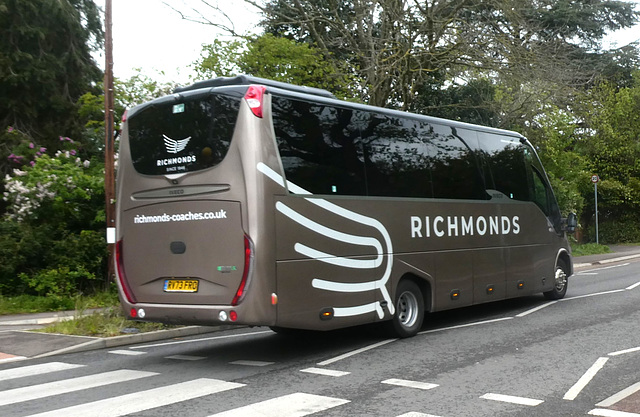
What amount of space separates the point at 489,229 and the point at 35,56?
63.1 ft

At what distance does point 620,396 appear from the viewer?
6.57m

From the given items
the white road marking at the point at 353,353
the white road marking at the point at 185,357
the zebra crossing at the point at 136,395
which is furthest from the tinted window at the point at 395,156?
the white road marking at the point at 185,357

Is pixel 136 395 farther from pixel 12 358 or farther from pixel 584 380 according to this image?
pixel 584 380

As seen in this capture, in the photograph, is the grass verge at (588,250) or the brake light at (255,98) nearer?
the brake light at (255,98)

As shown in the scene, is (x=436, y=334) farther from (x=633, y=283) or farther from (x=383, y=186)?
(x=633, y=283)

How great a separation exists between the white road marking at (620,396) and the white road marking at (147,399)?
3.46m

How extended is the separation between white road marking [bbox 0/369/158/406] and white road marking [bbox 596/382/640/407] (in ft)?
15.7

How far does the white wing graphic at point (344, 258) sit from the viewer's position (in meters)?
8.59

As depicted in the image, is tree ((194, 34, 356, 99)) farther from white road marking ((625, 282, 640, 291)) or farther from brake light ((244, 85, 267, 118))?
brake light ((244, 85, 267, 118))

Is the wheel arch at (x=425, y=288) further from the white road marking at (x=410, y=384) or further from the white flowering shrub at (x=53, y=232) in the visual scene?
the white flowering shrub at (x=53, y=232)

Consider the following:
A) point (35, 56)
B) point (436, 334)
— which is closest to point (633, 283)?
point (436, 334)

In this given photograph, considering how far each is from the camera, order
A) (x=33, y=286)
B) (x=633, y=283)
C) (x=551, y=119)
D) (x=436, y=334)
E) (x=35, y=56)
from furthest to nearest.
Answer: (x=551, y=119)
(x=35, y=56)
(x=633, y=283)
(x=33, y=286)
(x=436, y=334)

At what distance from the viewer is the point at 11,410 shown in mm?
6738

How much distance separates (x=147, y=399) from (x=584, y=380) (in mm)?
4292
